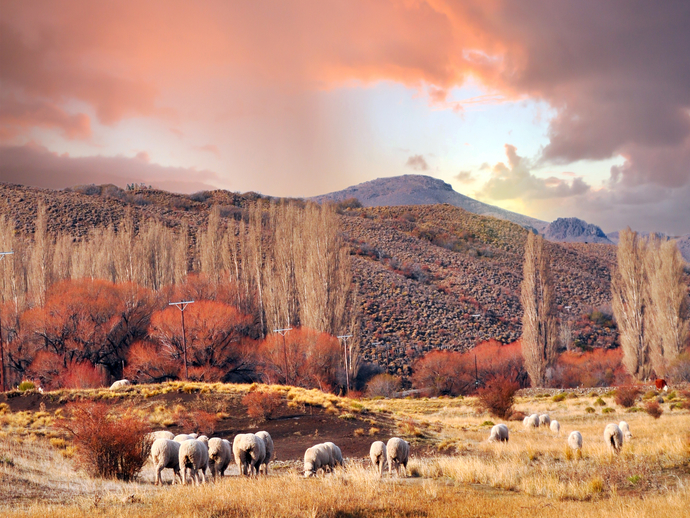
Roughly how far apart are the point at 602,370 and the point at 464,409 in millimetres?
36034

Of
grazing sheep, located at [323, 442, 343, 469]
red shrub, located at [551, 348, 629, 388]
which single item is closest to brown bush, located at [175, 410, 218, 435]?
grazing sheep, located at [323, 442, 343, 469]

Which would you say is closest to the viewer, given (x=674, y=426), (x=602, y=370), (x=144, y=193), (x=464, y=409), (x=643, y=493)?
(x=643, y=493)

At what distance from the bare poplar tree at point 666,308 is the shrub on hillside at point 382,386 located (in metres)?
25.9

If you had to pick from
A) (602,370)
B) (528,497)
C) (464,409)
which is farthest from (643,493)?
(602,370)

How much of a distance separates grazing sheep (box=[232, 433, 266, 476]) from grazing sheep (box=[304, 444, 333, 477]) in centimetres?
143

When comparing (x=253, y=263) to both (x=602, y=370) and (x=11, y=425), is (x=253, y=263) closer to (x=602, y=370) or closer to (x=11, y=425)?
(x=11, y=425)

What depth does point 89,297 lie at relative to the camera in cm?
5497

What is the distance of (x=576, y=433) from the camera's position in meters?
19.2

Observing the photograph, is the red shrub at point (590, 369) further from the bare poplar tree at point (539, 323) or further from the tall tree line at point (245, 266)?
the tall tree line at point (245, 266)

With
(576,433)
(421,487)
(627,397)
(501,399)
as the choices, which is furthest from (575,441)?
(627,397)

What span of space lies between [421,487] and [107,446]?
8879 mm

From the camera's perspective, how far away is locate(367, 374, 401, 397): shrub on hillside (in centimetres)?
6019

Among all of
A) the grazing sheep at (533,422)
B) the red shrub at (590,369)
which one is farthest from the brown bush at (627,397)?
the red shrub at (590,369)

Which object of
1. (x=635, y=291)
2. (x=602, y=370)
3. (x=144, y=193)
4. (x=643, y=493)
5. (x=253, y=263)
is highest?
(x=144, y=193)
